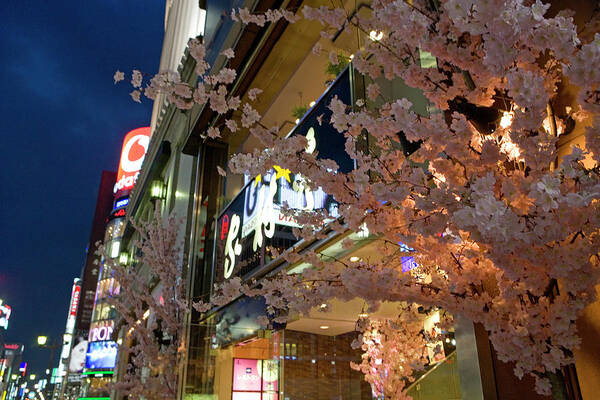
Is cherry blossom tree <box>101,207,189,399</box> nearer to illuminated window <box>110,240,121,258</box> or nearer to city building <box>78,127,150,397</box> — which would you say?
city building <box>78,127,150,397</box>

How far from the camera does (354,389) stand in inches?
507

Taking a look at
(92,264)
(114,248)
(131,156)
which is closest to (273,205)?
(114,248)

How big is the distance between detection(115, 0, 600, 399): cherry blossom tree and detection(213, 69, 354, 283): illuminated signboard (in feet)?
5.74

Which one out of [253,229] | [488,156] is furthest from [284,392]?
[488,156]

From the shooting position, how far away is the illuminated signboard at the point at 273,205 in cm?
616

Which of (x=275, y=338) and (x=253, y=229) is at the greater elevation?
(x=253, y=229)

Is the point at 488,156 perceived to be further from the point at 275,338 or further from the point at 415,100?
the point at 275,338

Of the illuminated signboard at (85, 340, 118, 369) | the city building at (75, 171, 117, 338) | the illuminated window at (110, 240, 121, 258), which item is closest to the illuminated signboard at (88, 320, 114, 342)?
the illuminated window at (110, 240, 121, 258)

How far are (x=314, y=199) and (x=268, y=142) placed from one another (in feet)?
8.67

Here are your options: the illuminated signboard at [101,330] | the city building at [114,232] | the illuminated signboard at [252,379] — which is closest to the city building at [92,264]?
the city building at [114,232]

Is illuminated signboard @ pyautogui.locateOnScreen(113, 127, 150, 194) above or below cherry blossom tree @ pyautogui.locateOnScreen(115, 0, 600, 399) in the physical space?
above

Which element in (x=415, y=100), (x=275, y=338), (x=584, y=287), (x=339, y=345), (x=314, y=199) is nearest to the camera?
(x=584, y=287)

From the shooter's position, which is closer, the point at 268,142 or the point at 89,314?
the point at 268,142

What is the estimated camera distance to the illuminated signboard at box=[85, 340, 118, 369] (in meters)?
28.8
